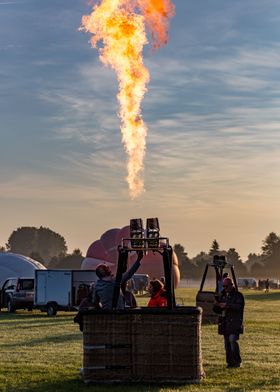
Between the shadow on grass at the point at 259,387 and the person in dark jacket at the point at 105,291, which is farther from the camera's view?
the person in dark jacket at the point at 105,291

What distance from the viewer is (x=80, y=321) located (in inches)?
579

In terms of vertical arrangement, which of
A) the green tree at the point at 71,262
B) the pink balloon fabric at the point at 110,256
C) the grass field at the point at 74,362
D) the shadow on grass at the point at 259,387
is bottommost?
the shadow on grass at the point at 259,387

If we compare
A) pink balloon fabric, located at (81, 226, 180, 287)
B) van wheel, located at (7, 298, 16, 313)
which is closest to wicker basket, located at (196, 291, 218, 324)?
van wheel, located at (7, 298, 16, 313)

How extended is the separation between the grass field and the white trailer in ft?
28.1

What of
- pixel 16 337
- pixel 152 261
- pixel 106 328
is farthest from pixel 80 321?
pixel 152 261

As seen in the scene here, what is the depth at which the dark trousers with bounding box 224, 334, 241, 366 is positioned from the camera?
650 inches

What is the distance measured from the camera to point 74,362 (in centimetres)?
1738

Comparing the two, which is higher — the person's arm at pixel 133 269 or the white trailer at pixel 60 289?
the white trailer at pixel 60 289

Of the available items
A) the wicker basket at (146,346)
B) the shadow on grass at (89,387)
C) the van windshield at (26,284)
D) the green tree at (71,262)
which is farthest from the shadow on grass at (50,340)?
the green tree at (71,262)

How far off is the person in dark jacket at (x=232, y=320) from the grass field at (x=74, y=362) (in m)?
0.29

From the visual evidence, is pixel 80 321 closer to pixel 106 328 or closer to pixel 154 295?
pixel 106 328

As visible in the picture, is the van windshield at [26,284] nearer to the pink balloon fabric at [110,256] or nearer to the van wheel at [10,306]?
the van wheel at [10,306]

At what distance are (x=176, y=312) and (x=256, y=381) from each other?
7.34 ft

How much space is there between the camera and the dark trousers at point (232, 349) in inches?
650
